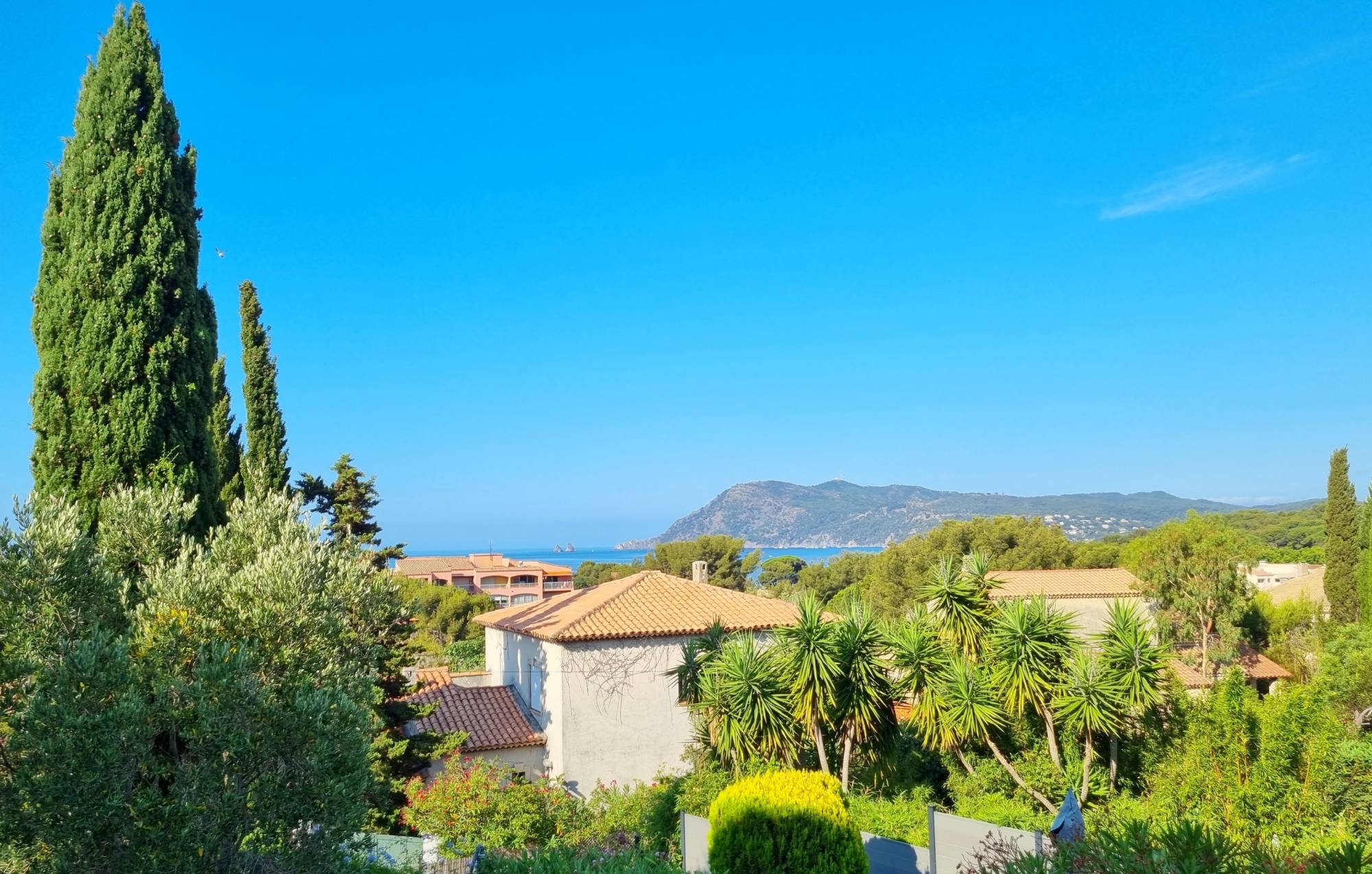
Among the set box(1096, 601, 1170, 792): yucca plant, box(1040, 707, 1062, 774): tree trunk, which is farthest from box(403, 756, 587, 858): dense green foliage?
box(1096, 601, 1170, 792): yucca plant

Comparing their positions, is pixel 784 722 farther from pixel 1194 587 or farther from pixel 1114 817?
pixel 1194 587

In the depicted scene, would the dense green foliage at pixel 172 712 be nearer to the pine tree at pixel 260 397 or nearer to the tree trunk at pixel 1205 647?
the pine tree at pixel 260 397

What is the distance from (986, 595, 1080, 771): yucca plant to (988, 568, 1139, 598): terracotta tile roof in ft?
98.9

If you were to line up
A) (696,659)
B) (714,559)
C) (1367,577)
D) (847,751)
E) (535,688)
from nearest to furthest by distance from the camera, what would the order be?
1. (847,751)
2. (696,659)
3. (535,688)
4. (1367,577)
5. (714,559)

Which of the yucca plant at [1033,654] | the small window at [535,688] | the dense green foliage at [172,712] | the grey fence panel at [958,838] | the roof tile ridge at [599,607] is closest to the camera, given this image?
the dense green foliage at [172,712]

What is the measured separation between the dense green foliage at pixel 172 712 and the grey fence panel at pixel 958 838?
9209mm

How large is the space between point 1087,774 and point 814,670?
205 inches

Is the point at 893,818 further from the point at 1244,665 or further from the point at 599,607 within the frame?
the point at 1244,665

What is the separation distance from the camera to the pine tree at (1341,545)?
4150cm

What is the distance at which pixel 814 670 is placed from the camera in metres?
16.1

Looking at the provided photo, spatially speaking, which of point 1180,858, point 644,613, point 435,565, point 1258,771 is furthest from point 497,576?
point 1180,858

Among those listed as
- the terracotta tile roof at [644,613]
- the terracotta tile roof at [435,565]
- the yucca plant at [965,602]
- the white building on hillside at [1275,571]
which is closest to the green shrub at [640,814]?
the terracotta tile roof at [644,613]

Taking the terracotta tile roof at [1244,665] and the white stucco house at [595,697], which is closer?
the white stucco house at [595,697]

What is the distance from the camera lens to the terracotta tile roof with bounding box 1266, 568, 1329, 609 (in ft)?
159
